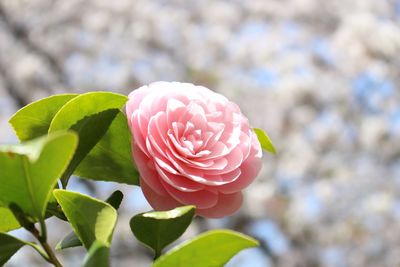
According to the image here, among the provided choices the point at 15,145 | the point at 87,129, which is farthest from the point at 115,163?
the point at 15,145

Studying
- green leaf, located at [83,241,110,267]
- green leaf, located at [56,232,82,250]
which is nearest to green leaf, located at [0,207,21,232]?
green leaf, located at [56,232,82,250]

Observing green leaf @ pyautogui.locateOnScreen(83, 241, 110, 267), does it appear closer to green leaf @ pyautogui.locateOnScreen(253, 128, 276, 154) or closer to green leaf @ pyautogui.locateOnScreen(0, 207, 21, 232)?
green leaf @ pyautogui.locateOnScreen(0, 207, 21, 232)

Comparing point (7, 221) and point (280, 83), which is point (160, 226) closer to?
point (7, 221)

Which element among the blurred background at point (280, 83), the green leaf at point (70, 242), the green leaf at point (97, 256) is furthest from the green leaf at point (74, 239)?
the blurred background at point (280, 83)

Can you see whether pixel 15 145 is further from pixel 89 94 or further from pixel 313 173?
pixel 313 173

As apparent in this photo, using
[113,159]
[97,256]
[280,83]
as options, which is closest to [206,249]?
[97,256]

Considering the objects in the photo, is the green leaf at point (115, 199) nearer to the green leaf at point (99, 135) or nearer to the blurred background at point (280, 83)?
the green leaf at point (99, 135)
